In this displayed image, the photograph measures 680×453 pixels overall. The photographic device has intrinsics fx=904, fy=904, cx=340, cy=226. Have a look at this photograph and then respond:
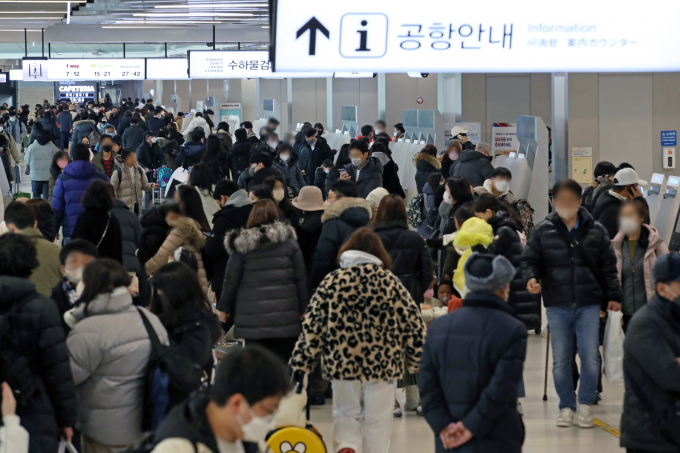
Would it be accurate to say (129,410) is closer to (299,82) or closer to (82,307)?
(82,307)

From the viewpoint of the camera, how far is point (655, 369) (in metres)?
3.46

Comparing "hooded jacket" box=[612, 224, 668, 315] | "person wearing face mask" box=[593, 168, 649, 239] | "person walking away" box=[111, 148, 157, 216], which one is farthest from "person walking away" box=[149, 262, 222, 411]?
"person walking away" box=[111, 148, 157, 216]

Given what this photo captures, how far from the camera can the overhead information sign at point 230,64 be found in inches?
661

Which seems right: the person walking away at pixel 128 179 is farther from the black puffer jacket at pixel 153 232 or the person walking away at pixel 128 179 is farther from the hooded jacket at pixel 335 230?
the hooded jacket at pixel 335 230

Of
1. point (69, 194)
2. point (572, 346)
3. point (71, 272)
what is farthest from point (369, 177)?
point (71, 272)

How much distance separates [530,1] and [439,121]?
414 inches

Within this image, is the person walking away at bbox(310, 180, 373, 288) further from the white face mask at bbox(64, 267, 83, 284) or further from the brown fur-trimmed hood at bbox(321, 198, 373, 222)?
the white face mask at bbox(64, 267, 83, 284)

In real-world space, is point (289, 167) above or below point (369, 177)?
above

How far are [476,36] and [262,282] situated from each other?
6.55 feet

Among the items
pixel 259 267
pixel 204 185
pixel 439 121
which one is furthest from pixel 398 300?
pixel 439 121

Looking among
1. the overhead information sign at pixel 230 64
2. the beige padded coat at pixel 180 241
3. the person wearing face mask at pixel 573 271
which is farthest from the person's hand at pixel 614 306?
the overhead information sign at pixel 230 64

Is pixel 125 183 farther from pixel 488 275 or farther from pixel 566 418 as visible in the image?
pixel 488 275

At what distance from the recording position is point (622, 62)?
14.5ft

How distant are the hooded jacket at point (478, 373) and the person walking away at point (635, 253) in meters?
2.66
